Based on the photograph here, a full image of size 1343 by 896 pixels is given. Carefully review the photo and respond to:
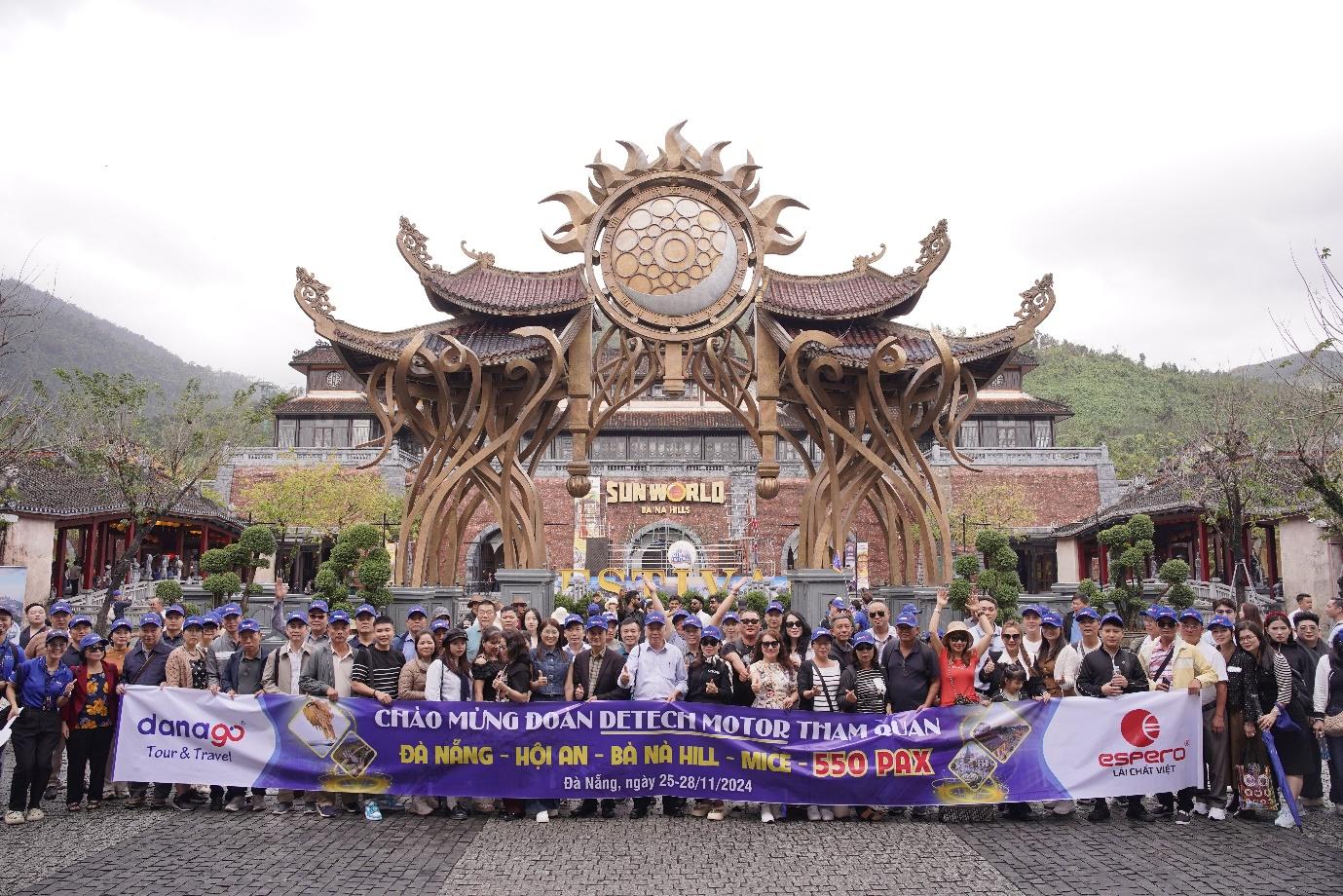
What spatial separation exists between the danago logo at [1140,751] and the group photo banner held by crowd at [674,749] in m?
0.01

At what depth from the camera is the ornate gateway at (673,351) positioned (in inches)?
562

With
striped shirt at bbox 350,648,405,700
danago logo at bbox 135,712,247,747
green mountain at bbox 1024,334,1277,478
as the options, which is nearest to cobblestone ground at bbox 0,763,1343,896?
danago logo at bbox 135,712,247,747

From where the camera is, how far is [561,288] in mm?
16078

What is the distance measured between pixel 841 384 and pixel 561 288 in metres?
4.84

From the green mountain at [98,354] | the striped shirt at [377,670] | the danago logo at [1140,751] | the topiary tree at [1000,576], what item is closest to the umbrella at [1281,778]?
the danago logo at [1140,751]

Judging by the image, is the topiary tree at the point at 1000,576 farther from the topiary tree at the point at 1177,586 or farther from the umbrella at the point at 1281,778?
the umbrella at the point at 1281,778

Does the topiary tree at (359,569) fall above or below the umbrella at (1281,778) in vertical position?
above

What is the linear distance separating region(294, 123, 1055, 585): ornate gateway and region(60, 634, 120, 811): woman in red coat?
689 centimetres

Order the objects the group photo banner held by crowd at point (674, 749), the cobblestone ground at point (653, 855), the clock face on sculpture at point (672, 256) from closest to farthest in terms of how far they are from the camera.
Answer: the cobblestone ground at point (653, 855) → the group photo banner held by crowd at point (674, 749) → the clock face on sculpture at point (672, 256)

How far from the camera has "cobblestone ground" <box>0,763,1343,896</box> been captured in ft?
19.5

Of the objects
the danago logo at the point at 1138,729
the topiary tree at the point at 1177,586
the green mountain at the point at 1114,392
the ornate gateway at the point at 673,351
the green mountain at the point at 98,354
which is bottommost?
the danago logo at the point at 1138,729

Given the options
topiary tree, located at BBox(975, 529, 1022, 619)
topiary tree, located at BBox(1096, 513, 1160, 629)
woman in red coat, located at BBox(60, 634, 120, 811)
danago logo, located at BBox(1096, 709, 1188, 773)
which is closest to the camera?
danago logo, located at BBox(1096, 709, 1188, 773)

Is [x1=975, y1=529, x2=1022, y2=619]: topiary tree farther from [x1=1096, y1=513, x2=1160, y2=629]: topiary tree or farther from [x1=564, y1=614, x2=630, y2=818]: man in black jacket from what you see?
[x1=564, y1=614, x2=630, y2=818]: man in black jacket

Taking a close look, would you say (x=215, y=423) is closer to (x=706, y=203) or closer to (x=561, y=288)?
(x=561, y=288)
